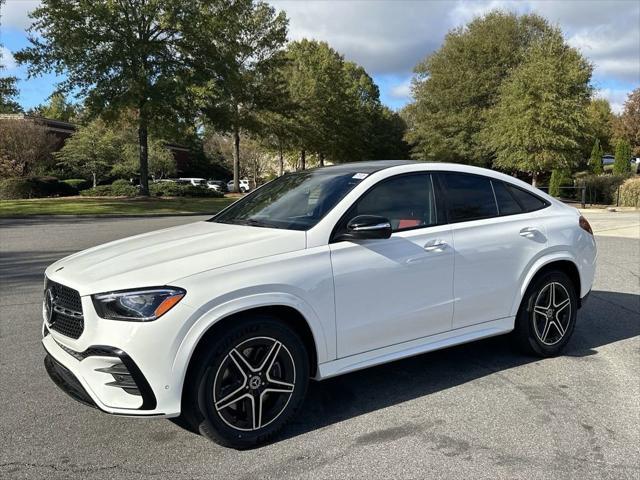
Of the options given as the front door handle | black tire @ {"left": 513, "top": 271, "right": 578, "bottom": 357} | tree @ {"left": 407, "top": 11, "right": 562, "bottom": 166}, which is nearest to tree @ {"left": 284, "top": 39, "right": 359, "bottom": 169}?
tree @ {"left": 407, "top": 11, "right": 562, "bottom": 166}

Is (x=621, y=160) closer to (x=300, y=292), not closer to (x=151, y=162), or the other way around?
(x=300, y=292)

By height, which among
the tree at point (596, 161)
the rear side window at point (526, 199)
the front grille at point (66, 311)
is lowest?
the front grille at point (66, 311)

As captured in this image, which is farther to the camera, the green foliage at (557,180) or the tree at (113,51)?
the green foliage at (557,180)

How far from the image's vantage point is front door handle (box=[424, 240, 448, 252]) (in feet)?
13.8

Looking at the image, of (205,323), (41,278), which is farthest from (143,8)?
(205,323)

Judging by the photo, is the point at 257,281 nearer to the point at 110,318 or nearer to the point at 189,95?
the point at 110,318

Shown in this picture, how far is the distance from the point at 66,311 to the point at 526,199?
3861 millimetres

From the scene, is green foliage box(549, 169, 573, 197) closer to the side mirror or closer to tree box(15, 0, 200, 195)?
tree box(15, 0, 200, 195)

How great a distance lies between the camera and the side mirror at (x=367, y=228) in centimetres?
374

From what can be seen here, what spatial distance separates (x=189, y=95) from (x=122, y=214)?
7.31 metres

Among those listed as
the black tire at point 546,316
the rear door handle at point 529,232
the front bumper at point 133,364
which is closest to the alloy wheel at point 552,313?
the black tire at point 546,316

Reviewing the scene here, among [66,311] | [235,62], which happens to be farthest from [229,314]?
[235,62]

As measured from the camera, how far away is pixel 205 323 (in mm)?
3211

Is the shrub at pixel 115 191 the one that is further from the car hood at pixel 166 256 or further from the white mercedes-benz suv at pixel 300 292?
the car hood at pixel 166 256
